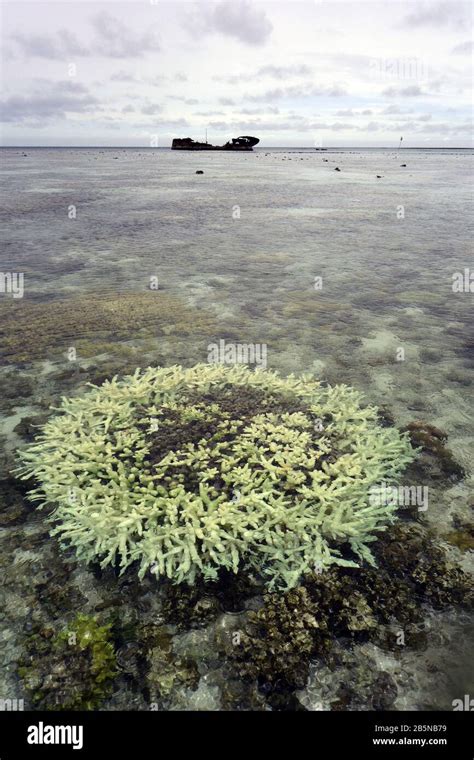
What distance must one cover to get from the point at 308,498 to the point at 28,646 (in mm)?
4665

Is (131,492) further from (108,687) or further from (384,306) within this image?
(384,306)

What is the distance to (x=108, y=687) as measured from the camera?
5113 millimetres

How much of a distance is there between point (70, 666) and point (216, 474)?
3.84m

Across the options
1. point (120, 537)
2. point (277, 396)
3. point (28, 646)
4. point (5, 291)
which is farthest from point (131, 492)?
point (5, 291)

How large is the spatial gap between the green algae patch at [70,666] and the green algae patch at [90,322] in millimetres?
9346

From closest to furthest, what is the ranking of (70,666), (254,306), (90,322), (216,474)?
→ 1. (70,666)
2. (216,474)
3. (90,322)
4. (254,306)

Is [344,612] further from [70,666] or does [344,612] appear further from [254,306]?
[254,306]

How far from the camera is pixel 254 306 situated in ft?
59.1

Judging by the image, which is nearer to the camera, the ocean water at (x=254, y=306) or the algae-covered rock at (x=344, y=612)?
the algae-covered rock at (x=344, y=612)

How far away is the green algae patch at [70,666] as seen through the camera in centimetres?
497

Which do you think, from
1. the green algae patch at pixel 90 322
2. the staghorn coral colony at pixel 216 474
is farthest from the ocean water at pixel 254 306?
the staghorn coral colony at pixel 216 474

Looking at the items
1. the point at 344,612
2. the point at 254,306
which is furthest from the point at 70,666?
the point at 254,306

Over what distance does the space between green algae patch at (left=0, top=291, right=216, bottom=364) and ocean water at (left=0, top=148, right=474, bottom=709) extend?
0.08 m

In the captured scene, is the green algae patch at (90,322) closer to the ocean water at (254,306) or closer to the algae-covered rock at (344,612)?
the ocean water at (254,306)
